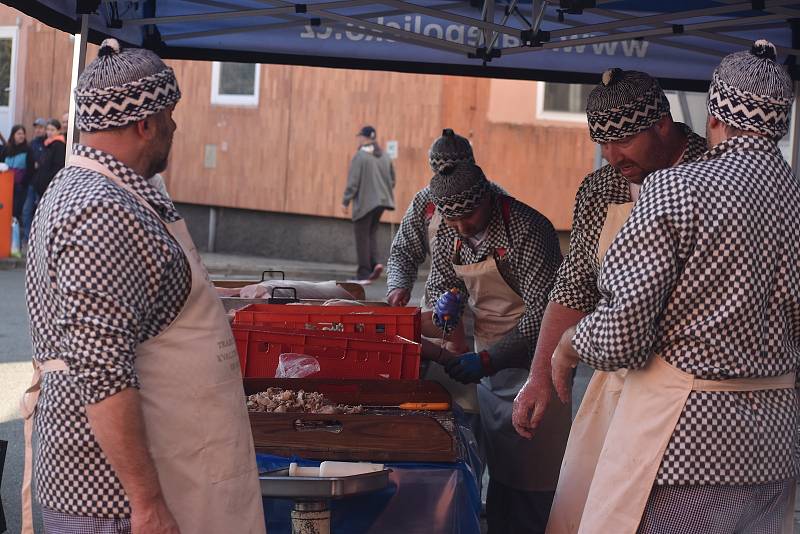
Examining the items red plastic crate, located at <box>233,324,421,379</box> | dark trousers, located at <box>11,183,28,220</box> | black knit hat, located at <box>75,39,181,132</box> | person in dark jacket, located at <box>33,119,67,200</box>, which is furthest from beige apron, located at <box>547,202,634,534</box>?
dark trousers, located at <box>11,183,28,220</box>

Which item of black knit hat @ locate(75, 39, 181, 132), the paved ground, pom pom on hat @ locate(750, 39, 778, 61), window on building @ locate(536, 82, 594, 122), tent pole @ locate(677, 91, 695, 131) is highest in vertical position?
window on building @ locate(536, 82, 594, 122)

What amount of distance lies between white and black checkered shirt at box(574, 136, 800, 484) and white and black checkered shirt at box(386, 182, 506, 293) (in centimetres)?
331

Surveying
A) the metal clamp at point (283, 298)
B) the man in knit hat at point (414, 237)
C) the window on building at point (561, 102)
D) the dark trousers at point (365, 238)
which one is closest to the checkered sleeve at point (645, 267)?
the metal clamp at point (283, 298)

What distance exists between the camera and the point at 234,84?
1941 centimetres

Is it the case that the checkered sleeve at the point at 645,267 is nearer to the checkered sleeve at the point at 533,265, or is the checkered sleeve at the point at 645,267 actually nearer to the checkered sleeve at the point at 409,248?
the checkered sleeve at the point at 533,265

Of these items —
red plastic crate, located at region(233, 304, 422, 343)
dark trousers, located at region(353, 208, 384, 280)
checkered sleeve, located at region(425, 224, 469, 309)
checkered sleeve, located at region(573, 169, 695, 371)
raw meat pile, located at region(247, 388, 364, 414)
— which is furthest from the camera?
dark trousers, located at region(353, 208, 384, 280)

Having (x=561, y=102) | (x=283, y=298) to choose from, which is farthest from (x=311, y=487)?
(x=561, y=102)

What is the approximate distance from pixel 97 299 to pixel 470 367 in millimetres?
2509

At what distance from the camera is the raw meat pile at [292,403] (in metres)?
3.68

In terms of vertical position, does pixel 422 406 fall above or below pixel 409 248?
below

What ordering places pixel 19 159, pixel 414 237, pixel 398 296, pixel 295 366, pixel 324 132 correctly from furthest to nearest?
pixel 324 132 → pixel 19 159 → pixel 414 237 → pixel 398 296 → pixel 295 366

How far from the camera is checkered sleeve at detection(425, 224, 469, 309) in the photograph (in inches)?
210

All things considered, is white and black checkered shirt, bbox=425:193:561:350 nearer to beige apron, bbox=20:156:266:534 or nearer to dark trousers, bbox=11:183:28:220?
beige apron, bbox=20:156:266:534

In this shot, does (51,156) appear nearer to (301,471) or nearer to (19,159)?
(19,159)
